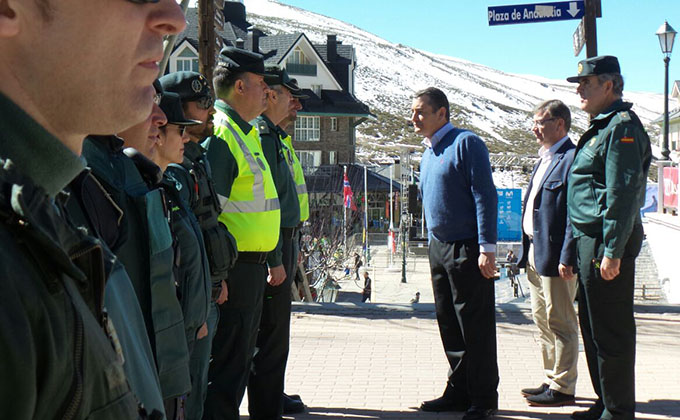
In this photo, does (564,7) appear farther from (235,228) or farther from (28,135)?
(28,135)

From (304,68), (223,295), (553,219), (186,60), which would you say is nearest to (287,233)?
(223,295)

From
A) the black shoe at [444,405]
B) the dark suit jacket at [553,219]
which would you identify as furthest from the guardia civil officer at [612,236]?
the black shoe at [444,405]

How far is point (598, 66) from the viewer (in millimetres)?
4770

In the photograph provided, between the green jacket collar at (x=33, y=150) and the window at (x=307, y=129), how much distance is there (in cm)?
5217

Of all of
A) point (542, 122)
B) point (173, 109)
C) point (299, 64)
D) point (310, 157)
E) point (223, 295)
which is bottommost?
point (223, 295)

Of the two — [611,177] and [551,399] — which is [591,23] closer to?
[611,177]

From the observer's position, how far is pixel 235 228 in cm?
419

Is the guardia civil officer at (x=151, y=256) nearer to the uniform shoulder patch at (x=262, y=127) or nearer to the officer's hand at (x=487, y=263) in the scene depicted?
the uniform shoulder patch at (x=262, y=127)

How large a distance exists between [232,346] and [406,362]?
2.62 m

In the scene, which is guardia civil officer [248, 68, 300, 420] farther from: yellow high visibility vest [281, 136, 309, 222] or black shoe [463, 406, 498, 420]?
black shoe [463, 406, 498, 420]

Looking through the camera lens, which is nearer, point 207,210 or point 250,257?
point 207,210

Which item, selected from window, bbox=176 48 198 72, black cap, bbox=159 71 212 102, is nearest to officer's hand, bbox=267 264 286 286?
black cap, bbox=159 71 212 102

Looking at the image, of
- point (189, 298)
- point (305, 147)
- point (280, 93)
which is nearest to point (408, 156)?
point (305, 147)

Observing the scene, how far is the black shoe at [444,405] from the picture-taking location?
17.2 ft
